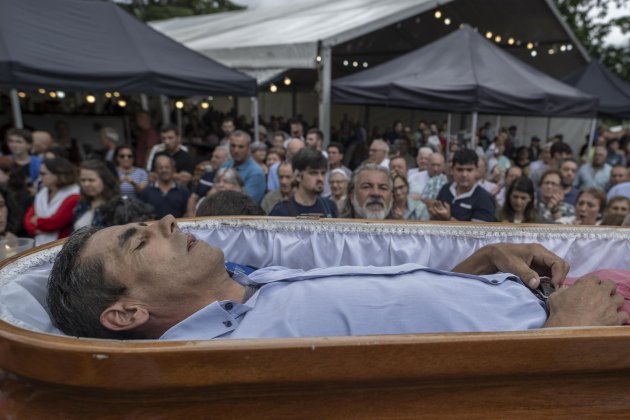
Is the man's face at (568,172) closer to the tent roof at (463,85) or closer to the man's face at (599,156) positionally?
the tent roof at (463,85)

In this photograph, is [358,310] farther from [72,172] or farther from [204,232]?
[72,172]

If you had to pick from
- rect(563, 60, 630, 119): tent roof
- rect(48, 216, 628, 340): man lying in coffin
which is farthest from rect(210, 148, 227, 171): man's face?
rect(563, 60, 630, 119): tent roof

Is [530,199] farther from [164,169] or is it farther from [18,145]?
[18,145]

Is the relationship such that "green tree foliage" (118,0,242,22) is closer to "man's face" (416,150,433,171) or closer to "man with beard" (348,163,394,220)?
"man's face" (416,150,433,171)

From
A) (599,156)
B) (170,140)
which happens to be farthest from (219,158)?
(599,156)

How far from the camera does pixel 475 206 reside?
3443 mm

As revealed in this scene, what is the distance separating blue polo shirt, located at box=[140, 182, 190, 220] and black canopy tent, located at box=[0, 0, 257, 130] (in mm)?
1859

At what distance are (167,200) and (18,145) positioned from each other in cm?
185

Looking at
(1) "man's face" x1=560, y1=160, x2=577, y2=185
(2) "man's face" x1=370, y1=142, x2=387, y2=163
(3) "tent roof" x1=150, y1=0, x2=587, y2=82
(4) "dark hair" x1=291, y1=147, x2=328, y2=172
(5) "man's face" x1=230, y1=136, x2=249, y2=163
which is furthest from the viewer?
(3) "tent roof" x1=150, y1=0, x2=587, y2=82

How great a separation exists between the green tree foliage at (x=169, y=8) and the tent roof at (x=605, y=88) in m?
21.5

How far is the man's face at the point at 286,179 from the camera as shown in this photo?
3.90 meters

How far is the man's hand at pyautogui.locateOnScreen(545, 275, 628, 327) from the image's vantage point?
1.37m

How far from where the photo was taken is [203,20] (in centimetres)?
1605

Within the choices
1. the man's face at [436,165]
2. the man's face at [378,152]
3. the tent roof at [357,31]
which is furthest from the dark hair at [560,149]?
the tent roof at [357,31]
